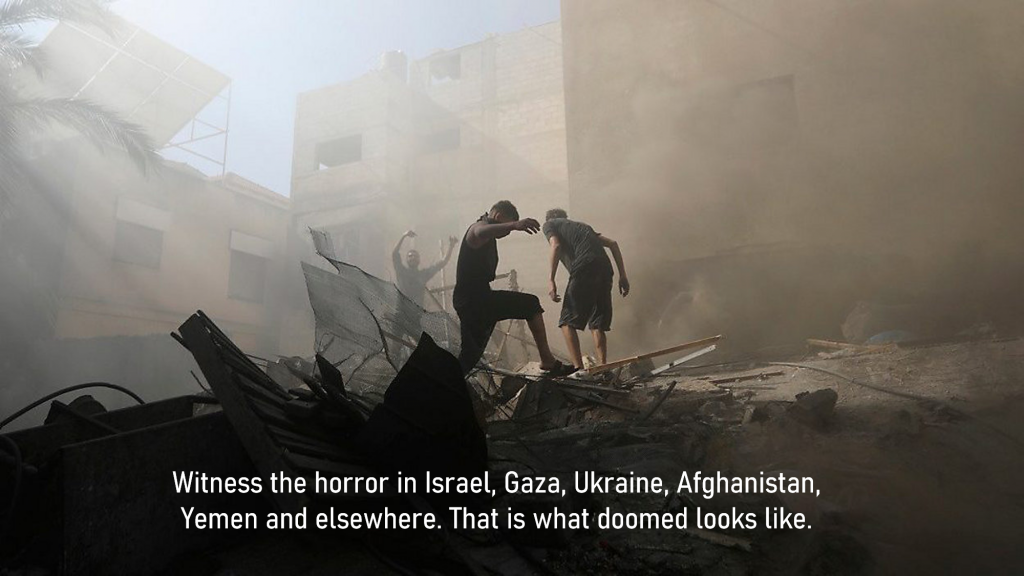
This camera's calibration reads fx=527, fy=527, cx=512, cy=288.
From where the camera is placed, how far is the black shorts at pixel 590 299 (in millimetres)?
5152

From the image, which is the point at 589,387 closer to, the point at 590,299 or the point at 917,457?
the point at 590,299

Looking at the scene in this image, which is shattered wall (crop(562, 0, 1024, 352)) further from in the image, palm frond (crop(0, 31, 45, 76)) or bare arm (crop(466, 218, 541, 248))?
palm frond (crop(0, 31, 45, 76))

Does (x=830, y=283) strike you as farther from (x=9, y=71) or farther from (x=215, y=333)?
(x=9, y=71)

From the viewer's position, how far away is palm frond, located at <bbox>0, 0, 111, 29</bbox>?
10312 millimetres

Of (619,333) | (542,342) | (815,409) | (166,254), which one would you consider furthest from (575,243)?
(166,254)

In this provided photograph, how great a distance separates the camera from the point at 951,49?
7164 millimetres

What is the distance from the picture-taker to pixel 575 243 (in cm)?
536

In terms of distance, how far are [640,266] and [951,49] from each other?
5.03 metres

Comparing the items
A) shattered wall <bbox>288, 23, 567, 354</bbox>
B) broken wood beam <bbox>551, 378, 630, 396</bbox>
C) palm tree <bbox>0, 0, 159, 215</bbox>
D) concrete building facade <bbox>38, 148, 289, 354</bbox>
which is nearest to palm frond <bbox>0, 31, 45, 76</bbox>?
palm tree <bbox>0, 0, 159, 215</bbox>

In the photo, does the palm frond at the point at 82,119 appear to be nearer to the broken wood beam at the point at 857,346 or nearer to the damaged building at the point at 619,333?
the damaged building at the point at 619,333

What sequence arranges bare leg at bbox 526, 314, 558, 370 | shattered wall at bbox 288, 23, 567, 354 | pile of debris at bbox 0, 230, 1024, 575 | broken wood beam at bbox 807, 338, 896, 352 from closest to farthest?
pile of debris at bbox 0, 230, 1024, 575
bare leg at bbox 526, 314, 558, 370
broken wood beam at bbox 807, 338, 896, 352
shattered wall at bbox 288, 23, 567, 354

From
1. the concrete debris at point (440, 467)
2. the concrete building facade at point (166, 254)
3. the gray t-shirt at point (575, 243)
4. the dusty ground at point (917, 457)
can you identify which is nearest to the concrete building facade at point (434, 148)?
the concrete building facade at point (166, 254)

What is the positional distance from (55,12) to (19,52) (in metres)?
1.06

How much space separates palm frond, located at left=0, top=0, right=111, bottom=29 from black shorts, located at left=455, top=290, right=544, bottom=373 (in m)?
12.2
